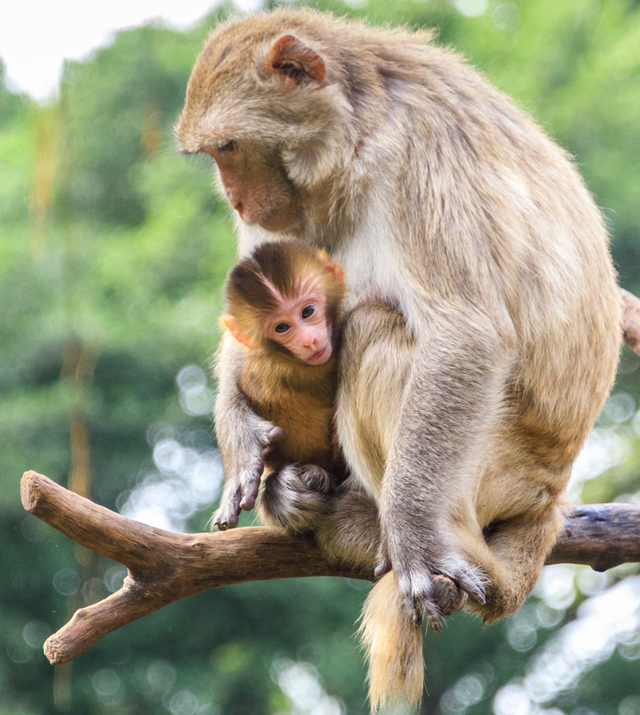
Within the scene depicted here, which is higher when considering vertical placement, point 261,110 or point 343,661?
point 261,110

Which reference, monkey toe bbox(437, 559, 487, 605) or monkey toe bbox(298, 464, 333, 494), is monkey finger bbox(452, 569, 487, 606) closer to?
monkey toe bbox(437, 559, 487, 605)

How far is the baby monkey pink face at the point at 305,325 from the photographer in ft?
11.5

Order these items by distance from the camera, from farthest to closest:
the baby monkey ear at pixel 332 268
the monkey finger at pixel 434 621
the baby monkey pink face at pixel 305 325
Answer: the baby monkey ear at pixel 332 268
the baby monkey pink face at pixel 305 325
the monkey finger at pixel 434 621

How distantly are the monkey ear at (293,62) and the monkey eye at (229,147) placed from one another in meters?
0.33

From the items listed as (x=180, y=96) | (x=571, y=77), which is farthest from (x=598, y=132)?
(x=180, y=96)

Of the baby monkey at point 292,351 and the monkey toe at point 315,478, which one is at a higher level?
the baby monkey at point 292,351

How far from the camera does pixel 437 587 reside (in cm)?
305

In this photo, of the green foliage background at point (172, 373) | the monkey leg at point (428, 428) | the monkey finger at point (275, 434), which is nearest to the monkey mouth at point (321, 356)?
the monkey leg at point (428, 428)

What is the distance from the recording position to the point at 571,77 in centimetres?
1014

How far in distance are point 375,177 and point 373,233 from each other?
0.74 ft

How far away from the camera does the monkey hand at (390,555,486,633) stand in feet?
9.99

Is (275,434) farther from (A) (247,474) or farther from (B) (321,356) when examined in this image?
(B) (321,356)

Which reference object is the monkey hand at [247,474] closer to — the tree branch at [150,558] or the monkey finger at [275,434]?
the monkey finger at [275,434]

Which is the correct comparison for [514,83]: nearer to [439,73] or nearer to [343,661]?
[439,73]
